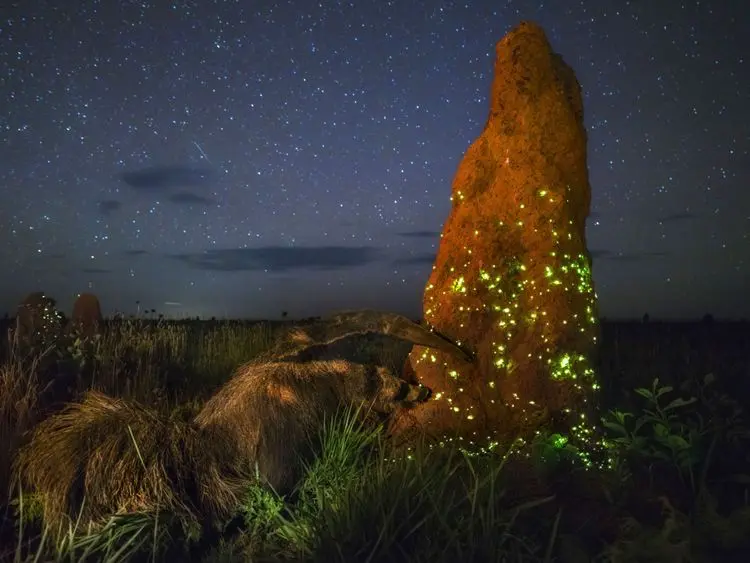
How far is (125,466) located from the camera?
5613 millimetres

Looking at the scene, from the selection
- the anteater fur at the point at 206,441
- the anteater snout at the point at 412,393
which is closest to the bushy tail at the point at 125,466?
the anteater fur at the point at 206,441

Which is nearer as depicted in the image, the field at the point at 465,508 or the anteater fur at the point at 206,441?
the field at the point at 465,508

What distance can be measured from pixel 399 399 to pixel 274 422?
130cm

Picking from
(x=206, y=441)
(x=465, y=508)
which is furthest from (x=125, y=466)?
(x=465, y=508)

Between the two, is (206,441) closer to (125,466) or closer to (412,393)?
(125,466)

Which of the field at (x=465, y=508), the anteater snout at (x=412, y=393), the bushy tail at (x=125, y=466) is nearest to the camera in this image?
the field at (x=465, y=508)

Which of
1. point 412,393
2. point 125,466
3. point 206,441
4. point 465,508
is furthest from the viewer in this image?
point 412,393

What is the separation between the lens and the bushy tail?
5.49 metres

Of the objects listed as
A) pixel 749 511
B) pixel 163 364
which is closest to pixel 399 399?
pixel 749 511

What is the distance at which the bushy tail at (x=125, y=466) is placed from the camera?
18.0ft

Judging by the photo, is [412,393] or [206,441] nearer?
[206,441]

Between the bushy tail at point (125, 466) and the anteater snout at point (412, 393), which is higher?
the anteater snout at point (412, 393)

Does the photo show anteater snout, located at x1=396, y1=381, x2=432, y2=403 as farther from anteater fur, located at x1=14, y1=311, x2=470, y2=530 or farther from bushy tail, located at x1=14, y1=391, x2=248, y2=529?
bushy tail, located at x1=14, y1=391, x2=248, y2=529

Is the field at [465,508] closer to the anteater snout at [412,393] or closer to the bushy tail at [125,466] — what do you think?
the bushy tail at [125,466]
